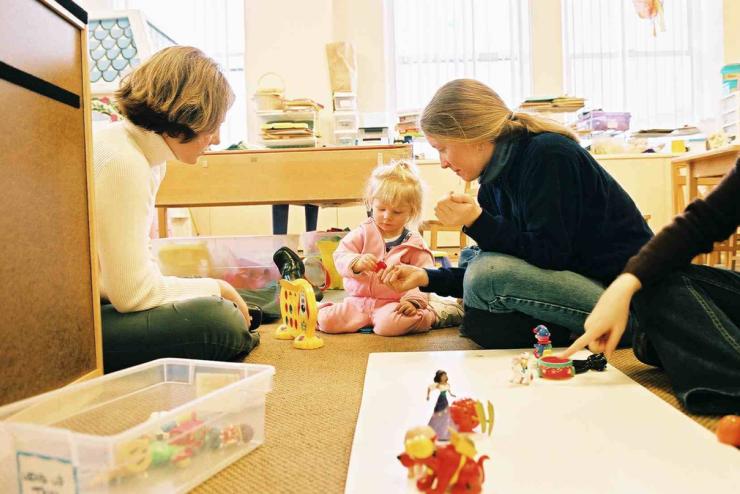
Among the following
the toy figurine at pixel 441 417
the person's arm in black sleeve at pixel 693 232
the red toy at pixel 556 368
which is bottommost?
the red toy at pixel 556 368

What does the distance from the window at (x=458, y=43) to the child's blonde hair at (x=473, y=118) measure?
3032 mm

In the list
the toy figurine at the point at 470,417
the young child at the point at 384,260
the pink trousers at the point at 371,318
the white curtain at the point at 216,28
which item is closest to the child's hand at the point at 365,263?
the young child at the point at 384,260

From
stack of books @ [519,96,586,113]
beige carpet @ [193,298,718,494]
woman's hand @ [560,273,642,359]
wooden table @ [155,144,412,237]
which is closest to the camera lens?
beige carpet @ [193,298,718,494]

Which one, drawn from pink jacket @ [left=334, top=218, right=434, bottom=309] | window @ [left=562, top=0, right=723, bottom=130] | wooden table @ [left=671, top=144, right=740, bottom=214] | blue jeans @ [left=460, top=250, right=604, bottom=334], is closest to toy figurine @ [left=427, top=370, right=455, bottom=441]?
blue jeans @ [left=460, top=250, right=604, bottom=334]

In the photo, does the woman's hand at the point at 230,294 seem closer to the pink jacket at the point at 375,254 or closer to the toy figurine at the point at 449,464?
the pink jacket at the point at 375,254

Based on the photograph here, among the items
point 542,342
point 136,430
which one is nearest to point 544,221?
point 542,342

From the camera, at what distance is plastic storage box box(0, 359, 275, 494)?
60 centimetres

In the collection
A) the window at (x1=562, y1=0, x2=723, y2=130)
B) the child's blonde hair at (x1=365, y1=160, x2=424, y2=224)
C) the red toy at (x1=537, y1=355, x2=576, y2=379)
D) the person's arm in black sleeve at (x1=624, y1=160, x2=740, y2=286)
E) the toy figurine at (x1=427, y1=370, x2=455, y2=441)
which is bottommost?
the red toy at (x1=537, y1=355, x2=576, y2=379)

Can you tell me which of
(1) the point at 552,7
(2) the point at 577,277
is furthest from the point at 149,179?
(1) the point at 552,7

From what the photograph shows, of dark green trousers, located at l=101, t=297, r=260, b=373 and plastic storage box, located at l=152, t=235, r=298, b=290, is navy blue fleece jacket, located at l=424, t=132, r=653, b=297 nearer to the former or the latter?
dark green trousers, located at l=101, t=297, r=260, b=373

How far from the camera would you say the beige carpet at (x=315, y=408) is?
0.74 meters

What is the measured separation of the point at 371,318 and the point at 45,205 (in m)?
1.06

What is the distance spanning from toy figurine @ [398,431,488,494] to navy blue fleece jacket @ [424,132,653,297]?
71 cm

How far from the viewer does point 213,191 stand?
2.42 meters
